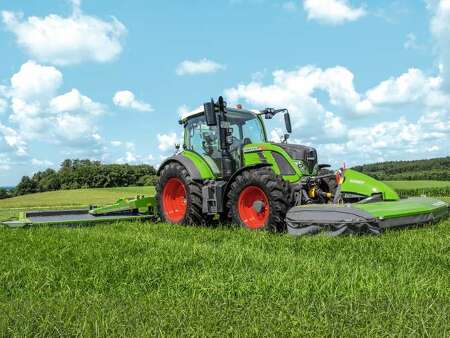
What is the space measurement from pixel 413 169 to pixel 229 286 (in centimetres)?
3584

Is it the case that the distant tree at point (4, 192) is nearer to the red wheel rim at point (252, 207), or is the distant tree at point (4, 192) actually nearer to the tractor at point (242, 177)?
the tractor at point (242, 177)

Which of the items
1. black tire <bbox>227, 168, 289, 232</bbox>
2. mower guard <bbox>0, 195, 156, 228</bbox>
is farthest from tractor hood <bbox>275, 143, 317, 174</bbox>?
mower guard <bbox>0, 195, 156, 228</bbox>

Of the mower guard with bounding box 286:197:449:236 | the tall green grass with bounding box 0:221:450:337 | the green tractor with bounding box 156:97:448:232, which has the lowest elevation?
the tall green grass with bounding box 0:221:450:337

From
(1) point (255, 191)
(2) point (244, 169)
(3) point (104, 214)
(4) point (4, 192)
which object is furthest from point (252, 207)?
(4) point (4, 192)

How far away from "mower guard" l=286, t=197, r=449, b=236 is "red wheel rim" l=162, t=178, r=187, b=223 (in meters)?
3.34

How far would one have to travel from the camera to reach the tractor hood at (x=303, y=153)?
867 centimetres

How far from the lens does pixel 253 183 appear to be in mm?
8102

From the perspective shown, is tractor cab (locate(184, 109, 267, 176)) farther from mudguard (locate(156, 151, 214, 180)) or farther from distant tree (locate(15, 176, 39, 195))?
distant tree (locate(15, 176, 39, 195))

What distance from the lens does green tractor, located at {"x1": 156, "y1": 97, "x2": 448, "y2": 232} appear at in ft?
25.1

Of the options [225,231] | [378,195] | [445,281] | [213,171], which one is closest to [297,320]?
[445,281]

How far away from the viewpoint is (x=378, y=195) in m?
8.13

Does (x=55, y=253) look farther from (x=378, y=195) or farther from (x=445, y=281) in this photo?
(x=378, y=195)

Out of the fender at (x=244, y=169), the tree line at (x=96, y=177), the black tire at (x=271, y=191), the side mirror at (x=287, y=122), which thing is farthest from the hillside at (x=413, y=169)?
the black tire at (x=271, y=191)

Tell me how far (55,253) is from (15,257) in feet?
1.57
